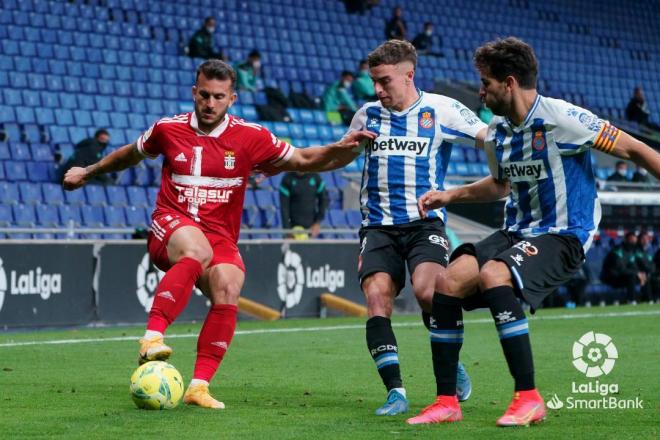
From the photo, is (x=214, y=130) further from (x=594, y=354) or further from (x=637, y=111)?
(x=637, y=111)

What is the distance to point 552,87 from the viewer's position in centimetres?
2820

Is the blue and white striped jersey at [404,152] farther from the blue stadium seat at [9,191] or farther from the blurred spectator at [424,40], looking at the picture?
the blurred spectator at [424,40]

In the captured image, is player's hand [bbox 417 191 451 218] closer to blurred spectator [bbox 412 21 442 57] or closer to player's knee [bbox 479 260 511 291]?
player's knee [bbox 479 260 511 291]

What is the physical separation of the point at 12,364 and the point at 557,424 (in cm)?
464

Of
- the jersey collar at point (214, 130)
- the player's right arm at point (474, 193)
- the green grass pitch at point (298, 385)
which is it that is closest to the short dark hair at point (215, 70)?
the jersey collar at point (214, 130)

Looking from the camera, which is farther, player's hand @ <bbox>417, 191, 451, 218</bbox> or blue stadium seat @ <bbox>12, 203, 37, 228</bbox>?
blue stadium seat @ <bbox>12, 203, 37, 228</bbox>

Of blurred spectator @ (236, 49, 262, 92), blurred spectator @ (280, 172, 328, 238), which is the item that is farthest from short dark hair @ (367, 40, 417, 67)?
blurred spectator @ (236, 49, 262, 92)

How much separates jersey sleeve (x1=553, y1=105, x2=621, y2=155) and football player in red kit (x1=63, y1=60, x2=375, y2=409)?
49.2 inches

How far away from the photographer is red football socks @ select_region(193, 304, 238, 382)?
6.46 m

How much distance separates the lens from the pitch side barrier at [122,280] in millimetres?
12055

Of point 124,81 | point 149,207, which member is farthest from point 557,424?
point 124,81

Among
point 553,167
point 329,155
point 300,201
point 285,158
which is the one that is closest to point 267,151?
point 285,158

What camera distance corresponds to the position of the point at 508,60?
5.54m

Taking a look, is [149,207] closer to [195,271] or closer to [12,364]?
[12,364]
